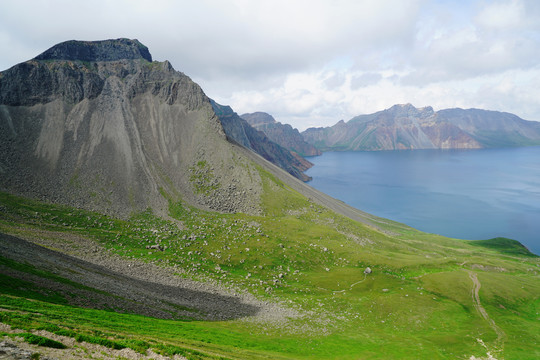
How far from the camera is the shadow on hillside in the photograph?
41.6m

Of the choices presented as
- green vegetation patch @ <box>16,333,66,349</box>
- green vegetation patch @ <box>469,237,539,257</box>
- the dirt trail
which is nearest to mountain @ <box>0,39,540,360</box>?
green vegetation patch @ <box>16,333,66,349</box>

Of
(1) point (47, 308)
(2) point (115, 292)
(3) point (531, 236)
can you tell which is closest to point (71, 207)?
(2) point (115, 292)

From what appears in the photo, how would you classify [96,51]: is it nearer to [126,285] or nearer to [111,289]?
[126,285]

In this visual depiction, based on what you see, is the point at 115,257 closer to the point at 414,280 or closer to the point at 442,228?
the point at 414,280

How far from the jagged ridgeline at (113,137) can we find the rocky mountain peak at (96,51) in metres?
0.52

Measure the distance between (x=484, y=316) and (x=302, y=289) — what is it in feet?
150

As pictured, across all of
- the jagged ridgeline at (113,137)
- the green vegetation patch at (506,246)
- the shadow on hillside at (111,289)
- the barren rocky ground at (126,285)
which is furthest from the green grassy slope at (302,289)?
the jagged ridgeline at (113,137)

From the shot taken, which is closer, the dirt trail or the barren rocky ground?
the barren rocky ground

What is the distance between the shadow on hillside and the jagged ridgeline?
2114 inches

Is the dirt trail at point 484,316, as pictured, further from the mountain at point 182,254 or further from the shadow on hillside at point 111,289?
the shadow on hillside at point 111,289

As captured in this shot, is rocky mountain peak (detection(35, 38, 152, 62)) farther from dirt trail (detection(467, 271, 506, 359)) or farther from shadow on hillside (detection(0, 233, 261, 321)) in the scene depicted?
dirt trail (detection(467, 271, 506, 359))

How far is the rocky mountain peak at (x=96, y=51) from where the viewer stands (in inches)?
5965

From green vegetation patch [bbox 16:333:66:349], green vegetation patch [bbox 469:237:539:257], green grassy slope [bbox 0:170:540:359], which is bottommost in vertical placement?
green vegetation patch [bbox 469:237:539:257]

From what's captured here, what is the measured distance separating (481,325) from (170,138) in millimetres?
145616
